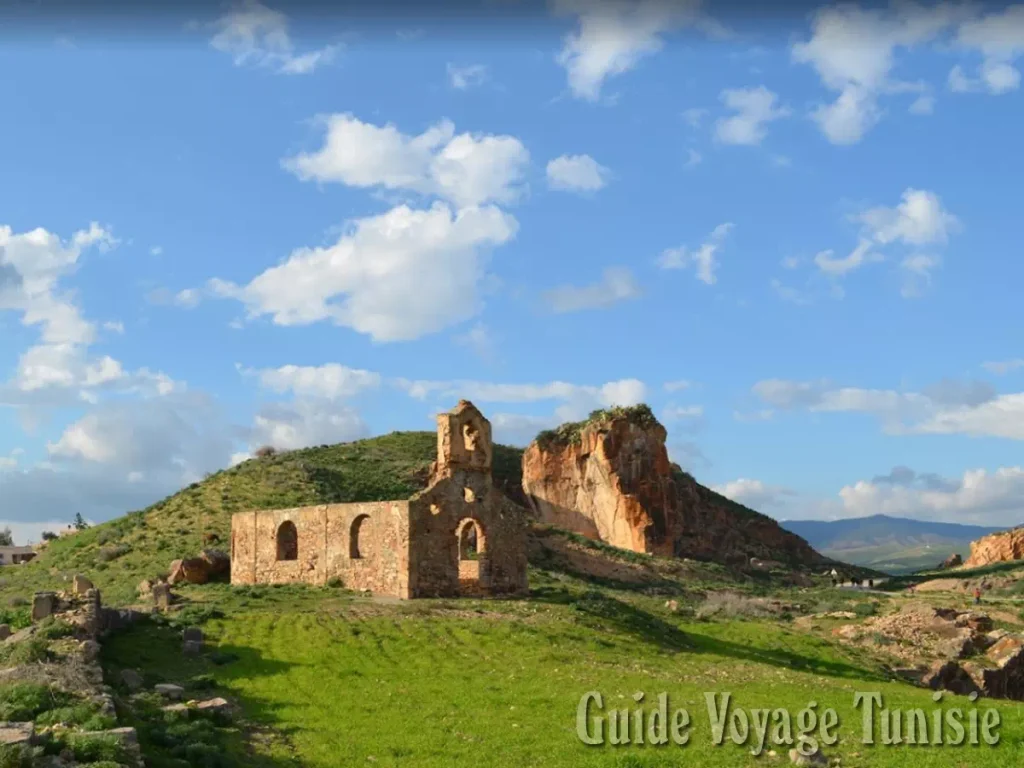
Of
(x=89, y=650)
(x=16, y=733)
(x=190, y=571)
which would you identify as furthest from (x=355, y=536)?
(x=16, y=733)

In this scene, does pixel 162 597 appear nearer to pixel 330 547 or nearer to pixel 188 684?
pixel 330 547

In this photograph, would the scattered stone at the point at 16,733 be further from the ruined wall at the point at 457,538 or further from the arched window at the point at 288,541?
the arched window at the point at 288,541

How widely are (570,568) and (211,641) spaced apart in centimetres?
3228

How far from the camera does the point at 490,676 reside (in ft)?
69.0

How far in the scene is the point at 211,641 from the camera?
79.2ft

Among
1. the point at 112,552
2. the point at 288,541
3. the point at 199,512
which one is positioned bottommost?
the point at 112,552

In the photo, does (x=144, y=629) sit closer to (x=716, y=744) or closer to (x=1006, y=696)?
(x=716, y=744)

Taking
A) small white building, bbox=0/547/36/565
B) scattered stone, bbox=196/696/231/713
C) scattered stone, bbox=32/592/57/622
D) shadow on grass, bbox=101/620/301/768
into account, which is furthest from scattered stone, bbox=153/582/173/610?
small white building, bbox=0/547/36/565

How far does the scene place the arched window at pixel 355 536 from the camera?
114 ft

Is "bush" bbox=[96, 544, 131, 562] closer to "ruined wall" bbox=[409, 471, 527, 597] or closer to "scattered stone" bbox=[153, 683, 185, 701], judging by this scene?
"ruined wall" bbox=[409, 471, 527, 597]

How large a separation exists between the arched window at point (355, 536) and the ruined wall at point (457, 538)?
Answer: 2.69 metres

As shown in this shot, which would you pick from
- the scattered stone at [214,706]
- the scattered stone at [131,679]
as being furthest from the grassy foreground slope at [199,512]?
the scattered stone at [214,706]

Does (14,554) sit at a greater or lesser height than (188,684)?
greater

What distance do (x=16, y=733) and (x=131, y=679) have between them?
25.6 ft
